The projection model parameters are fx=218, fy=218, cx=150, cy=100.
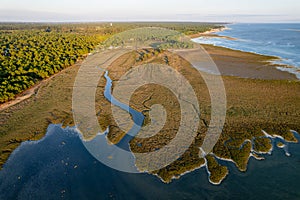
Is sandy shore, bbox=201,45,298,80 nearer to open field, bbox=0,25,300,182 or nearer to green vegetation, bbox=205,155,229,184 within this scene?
open field, bbox=0,25,300,182

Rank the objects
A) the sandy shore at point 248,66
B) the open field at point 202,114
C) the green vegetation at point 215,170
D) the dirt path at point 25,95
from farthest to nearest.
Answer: the sandy shore at point 248,66 → the dirt path at point 25,95 → the open field at point 202,114 → the green vegetation at point 215,170

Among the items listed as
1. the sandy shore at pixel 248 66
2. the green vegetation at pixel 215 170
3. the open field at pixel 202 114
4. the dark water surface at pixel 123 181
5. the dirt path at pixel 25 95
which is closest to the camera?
the dark water surface at pixel 123 181

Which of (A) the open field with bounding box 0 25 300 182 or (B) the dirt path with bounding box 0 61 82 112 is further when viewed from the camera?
(B) the dirt path with bounding box 0 61 82 112

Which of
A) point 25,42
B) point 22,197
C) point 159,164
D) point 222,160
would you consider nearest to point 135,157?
point 159,164

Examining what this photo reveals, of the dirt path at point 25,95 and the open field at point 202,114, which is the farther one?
the dirt path at point 25,95

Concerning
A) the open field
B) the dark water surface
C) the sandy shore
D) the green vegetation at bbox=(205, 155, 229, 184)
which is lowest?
the dark water surface

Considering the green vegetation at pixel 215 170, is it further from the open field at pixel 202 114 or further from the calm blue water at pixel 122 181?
the calm blue water at pixel 122 181

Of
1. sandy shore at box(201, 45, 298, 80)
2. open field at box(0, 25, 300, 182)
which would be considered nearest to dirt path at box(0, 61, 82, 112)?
open field at box(0, 25, 300, 182)

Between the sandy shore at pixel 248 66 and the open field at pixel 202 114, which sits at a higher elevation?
the sandy shore at pixel 248 66

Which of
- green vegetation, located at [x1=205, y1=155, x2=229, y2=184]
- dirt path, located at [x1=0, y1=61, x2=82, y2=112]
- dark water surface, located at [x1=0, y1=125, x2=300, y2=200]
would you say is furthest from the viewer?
dirt path, located at [x1=0, y1=61, x2=82, y2=112]

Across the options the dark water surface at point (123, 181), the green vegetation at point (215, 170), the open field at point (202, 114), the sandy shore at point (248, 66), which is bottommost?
the dark water surface at point (123, 181)

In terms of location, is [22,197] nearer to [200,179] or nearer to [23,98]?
[200,179]

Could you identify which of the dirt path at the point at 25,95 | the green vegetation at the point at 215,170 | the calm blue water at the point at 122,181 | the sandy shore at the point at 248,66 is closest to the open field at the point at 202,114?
the green vegetation at the point at 215,170

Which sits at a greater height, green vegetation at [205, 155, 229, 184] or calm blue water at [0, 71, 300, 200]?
green vegetation at [205, 155, 229, 184]
